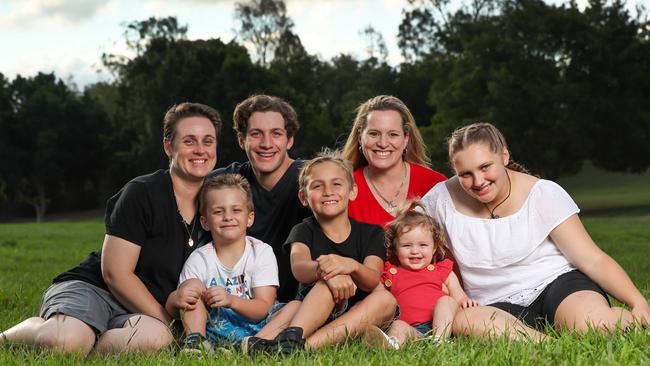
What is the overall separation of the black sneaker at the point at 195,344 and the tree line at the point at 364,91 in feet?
52.1

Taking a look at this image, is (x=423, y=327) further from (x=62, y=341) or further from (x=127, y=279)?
(x=62, y=341)

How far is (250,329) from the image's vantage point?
5.30 metres

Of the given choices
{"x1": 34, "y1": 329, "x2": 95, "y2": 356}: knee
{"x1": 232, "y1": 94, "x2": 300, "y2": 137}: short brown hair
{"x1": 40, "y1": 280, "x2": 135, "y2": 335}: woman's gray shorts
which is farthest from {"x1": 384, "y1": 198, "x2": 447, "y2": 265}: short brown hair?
{"x1": 34, "y1": 329, "x2": 95, "y2": 356}: knee

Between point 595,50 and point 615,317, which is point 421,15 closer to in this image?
point 595,50

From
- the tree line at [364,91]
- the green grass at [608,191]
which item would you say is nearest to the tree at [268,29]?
the tree line at [364,91]

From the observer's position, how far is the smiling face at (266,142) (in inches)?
236

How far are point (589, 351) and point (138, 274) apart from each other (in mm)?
2863

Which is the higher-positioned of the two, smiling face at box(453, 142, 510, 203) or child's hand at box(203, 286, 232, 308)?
smiling face at box(453, 142, 510, 203)

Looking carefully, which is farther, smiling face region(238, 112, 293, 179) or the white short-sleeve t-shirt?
smiling face region(238, 112, 293, 179)

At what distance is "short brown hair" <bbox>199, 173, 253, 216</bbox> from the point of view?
18.0 ft

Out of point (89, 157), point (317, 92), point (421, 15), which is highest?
point (421, 15)

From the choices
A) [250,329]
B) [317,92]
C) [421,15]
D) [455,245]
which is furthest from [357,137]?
[317,92]

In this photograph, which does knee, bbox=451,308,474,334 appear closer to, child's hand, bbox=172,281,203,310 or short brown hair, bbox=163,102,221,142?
child's hand, bbox=172,281,203,310

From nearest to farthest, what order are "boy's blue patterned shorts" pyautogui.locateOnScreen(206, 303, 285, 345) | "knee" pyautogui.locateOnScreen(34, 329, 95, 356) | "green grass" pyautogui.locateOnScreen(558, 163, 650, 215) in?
"knee" pyautogui.locateOnScreen(34, 329, 95, 356) < "boy's blue patterned shorts" pyautogui.locateOnScreen(206, 303, 285, 345) < "green grass" pyautogui.locateOnScreen(558, 163, 650, 215)
